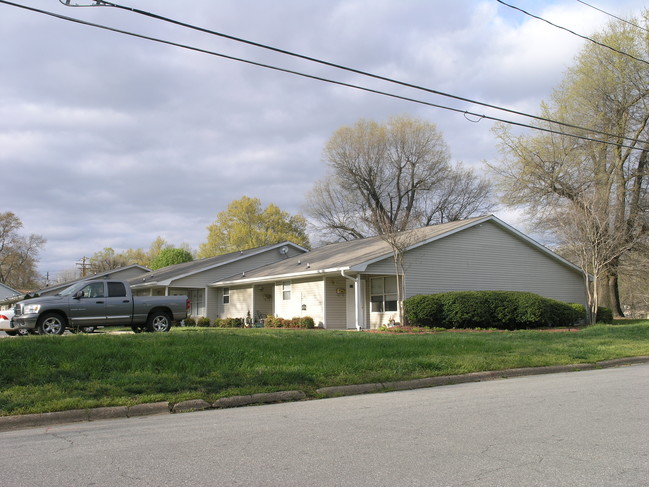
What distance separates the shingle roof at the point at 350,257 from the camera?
79.4ft

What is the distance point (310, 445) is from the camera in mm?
5844

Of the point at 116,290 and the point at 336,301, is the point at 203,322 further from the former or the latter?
the point at 116,290

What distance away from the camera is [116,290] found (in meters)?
17.8

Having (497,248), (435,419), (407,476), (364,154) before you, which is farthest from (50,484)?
(364,154)

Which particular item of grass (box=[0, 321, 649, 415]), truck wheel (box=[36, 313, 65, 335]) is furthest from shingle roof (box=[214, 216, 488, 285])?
truck wheel (box=[36, 313, 65, 335])

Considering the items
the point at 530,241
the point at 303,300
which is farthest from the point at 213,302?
the point at 530,241

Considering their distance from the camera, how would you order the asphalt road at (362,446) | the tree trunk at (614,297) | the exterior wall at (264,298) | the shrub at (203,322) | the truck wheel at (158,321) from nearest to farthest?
the asphalt road at (362,446), the truck wheel at (158,321), the exterior wall at (264,298), the shrub at (203,322), the tree trunk at (614,297)

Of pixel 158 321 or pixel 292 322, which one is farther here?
pixel 292 322

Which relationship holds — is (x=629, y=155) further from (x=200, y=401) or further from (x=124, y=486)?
(x=124, y=486)

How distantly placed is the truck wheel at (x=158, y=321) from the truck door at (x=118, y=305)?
0.70 m

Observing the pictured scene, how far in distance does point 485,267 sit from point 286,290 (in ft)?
33.9

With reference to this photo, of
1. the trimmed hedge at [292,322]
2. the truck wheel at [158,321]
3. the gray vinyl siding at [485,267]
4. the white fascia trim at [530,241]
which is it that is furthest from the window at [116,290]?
the white fascia trim at [530,241]

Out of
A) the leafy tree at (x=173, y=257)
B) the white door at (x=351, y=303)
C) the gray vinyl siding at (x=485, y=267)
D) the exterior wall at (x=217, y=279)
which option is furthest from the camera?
the leafy tree at (x=173, y=257)

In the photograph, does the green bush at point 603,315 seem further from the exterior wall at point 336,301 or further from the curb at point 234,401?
the curb at point 234,401
